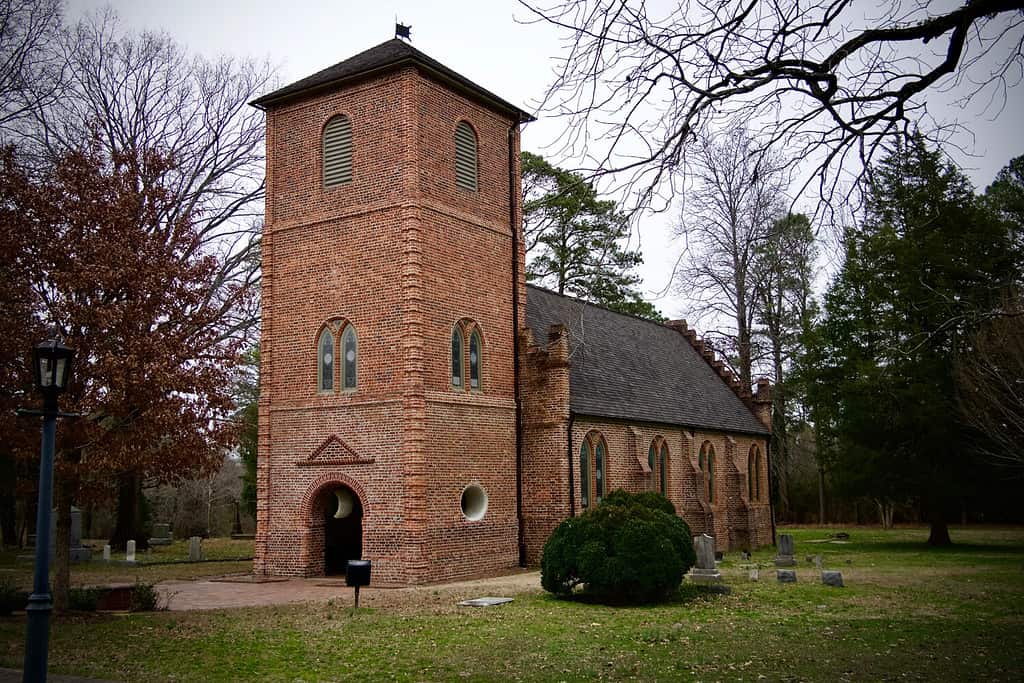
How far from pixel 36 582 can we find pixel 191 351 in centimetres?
743

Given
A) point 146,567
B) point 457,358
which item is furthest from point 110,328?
point 146,567

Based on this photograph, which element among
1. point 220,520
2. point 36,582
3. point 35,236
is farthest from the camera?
point 220,520

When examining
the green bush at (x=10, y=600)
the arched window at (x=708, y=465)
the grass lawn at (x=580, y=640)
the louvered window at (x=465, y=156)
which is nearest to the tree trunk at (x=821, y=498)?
the arched window at (x=708, y=465)

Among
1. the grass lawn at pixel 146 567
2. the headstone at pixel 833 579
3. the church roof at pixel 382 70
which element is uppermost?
the church roof at pixel 382 70

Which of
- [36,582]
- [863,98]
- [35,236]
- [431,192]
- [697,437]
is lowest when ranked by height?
[36,582]

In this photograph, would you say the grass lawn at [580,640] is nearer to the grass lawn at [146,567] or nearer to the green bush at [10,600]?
the green bush at [10,600]

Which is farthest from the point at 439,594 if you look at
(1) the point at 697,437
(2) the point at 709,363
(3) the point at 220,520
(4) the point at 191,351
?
(3) the point at 220,520

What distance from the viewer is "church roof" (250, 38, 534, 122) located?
22297mm

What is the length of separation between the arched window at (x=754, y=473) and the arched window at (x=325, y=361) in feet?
65.6

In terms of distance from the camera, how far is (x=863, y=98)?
25.3ft

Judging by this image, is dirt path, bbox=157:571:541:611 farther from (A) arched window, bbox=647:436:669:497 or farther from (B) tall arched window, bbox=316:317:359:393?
(A) arched window, bbox=647:436:669:497

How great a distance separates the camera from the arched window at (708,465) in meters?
32.6

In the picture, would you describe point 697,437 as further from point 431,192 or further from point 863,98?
point 863,98

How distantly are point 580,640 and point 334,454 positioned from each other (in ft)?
34.8
